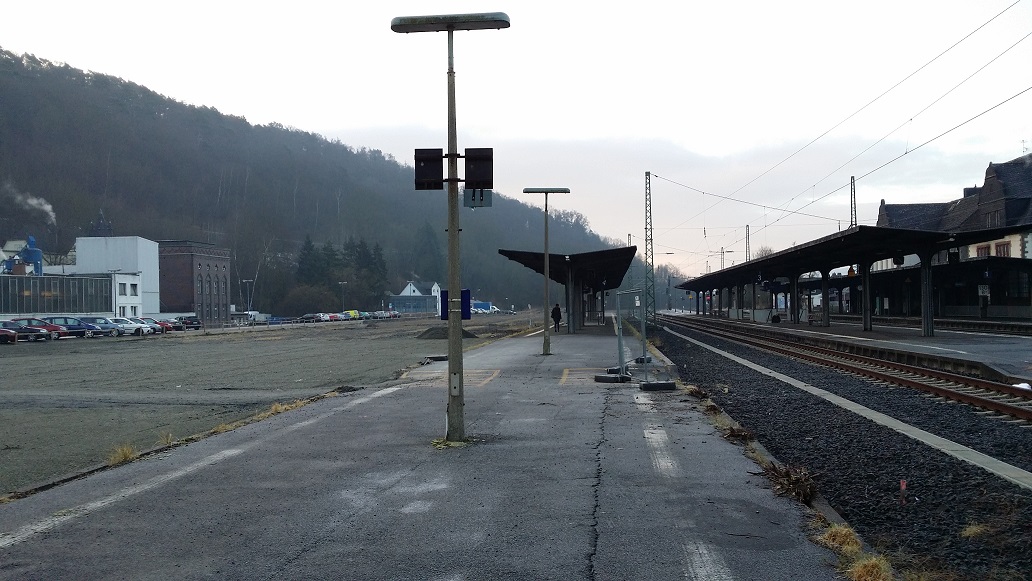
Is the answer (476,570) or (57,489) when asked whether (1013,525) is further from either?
(57,489)

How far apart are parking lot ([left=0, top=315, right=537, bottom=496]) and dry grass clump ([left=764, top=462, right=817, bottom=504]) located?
7.85m

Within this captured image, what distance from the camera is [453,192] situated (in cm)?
1065

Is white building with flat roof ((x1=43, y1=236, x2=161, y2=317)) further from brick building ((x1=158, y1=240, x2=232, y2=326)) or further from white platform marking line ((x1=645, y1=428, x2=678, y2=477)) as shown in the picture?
white platform marking line ((x1=645, y1=428, x2=678, y2=477))

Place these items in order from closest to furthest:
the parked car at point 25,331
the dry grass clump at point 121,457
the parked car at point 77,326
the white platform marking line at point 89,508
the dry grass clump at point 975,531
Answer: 1. the dry grass clump at point 975,531
2. the white platform marking line at point 89,508
3. the dry grass clump at point 121,457
4. the parked car at point 25,331
5. the parked car at point 77,326

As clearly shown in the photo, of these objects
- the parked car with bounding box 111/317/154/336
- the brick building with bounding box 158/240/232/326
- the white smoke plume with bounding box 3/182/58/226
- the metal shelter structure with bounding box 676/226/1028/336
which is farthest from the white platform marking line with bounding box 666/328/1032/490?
the white smoke plume with bounding box 3/182/58/226

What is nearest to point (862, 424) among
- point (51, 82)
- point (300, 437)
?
point (300, 437)

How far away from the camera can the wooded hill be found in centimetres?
12800

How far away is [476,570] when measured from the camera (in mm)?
5547

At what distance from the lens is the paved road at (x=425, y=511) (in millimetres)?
5688

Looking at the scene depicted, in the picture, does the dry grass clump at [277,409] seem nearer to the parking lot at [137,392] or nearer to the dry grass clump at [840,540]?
the parking lot at [137,392]

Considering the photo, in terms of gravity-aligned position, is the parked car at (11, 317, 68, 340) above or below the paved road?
above

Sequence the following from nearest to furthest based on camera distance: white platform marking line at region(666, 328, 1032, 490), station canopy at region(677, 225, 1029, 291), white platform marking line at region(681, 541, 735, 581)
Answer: white platform marking line at region(681, 541, 735, 581)
white platform marking line at region(666, 328, 1032, 490)
station canopy at region(677, 225, 1029, 291)

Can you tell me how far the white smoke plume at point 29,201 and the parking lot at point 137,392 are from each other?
265 feet

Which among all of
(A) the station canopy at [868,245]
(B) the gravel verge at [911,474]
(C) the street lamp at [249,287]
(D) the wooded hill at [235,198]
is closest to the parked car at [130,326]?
(A) the station canopy at [868,245]
